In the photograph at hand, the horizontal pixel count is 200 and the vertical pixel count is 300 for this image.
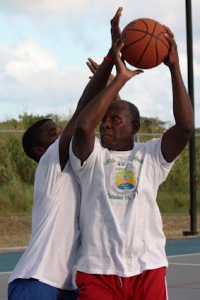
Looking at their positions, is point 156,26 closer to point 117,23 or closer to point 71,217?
point 117,23

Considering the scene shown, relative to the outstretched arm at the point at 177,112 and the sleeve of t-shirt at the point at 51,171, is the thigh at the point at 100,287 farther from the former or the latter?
the outstretched arm at the point at 177,112

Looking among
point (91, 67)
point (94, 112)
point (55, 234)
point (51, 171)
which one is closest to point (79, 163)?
point (51, 171)

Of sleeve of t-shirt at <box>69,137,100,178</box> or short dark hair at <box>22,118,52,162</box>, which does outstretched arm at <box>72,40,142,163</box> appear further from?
short dark hair at <box>22,118,52,162</box>

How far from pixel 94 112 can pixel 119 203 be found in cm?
52

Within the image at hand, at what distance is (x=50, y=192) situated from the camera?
5023 millimetres

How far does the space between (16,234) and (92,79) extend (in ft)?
41.6

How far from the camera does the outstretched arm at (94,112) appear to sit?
16.1 ft

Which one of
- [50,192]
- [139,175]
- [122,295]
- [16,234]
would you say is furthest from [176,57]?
[16,234]

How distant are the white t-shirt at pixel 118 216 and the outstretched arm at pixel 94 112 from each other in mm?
73

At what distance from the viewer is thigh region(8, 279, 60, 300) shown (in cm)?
491

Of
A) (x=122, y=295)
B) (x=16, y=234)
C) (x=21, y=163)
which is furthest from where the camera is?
(x=21, y=163)

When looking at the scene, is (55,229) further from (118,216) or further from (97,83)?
(97,83)

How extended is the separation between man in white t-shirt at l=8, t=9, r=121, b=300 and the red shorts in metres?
0.14

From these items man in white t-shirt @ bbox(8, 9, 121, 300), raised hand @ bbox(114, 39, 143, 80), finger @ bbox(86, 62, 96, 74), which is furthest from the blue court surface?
raised hand @ bbox(114, 39, 143, 80)
